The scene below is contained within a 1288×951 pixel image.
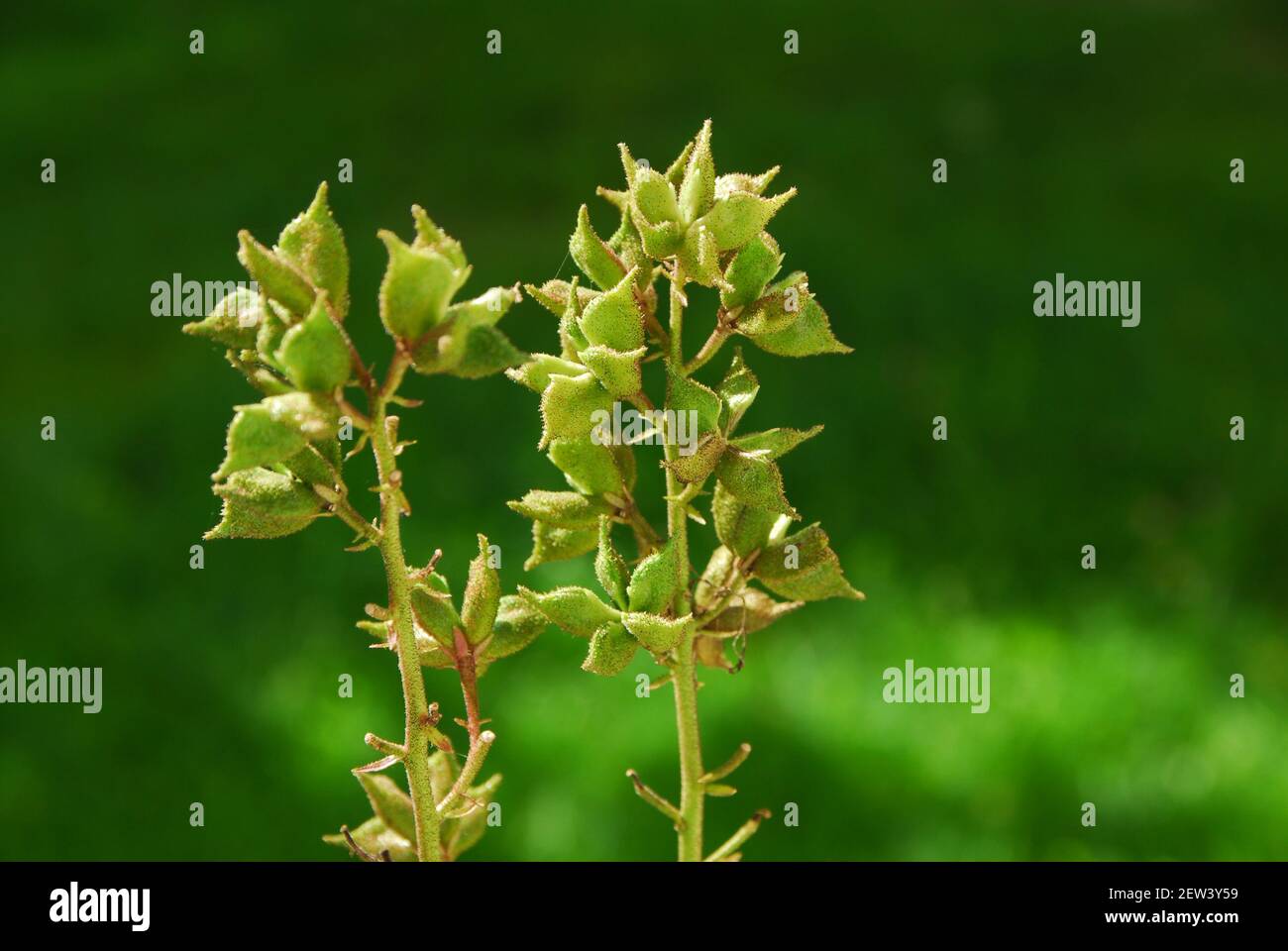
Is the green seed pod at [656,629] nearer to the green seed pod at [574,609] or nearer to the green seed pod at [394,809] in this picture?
the green seed pod at [574,609]

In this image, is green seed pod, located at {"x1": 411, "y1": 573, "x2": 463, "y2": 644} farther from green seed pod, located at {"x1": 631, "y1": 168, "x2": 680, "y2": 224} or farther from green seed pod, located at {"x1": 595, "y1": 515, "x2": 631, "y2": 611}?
green seed pod, located at {"x1": 631, "y1": 168, "x2": 680, "y2": 224}

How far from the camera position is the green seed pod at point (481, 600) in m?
0.65

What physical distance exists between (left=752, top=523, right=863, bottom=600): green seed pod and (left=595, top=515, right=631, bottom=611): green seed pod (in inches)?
2.7

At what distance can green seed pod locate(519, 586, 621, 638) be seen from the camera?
2.13 ft

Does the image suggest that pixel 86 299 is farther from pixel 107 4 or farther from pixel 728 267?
pixel 728 267

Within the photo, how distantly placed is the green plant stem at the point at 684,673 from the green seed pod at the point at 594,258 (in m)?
0.03

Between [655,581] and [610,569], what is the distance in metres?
0.03

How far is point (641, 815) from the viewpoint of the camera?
89.4 inches

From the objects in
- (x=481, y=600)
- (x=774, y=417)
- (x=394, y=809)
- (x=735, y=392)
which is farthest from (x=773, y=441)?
(x=774, y=417)

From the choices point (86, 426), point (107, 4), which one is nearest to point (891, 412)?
point (86, 426)

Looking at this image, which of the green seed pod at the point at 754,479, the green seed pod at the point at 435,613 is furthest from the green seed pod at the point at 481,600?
the green seed pod at the point at 754,479

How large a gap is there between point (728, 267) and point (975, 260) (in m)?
3.17

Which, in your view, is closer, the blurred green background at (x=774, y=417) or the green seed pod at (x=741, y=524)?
the green seed pod at (x=741, y=524)

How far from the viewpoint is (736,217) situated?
62cm
